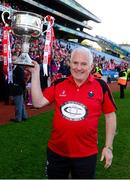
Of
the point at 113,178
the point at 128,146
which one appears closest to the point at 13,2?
the point at 128,146

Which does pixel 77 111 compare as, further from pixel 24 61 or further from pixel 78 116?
→ pixel 24 61

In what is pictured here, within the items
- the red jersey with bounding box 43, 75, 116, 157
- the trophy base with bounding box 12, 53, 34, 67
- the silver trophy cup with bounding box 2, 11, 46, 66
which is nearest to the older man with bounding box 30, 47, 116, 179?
the red jersey with bounding box 43, 75, 116, 157

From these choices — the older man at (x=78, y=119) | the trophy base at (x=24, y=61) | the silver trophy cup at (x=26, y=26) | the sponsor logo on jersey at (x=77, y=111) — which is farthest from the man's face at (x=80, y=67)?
the silver trophy cup at (x=26, y=26)

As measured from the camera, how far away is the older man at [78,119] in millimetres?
4094

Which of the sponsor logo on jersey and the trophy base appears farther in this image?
the trophy base

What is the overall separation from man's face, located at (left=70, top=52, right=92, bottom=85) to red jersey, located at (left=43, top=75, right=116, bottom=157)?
0.28 feet

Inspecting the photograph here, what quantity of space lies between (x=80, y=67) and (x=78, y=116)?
0.49 metres

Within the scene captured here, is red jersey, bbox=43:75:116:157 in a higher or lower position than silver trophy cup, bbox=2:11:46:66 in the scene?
lower

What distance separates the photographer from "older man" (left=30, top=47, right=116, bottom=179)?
13.4 feet

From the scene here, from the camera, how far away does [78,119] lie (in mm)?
4094

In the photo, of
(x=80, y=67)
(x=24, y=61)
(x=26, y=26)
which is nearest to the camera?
(x=80, y=67)

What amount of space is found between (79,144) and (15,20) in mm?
2237

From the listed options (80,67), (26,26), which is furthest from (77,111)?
(26,26)

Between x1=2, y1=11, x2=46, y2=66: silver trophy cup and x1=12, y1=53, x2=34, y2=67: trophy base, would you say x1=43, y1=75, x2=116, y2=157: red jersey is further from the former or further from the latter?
x1=2, y1=11, x2=46, y2=66: silver trophy cup
